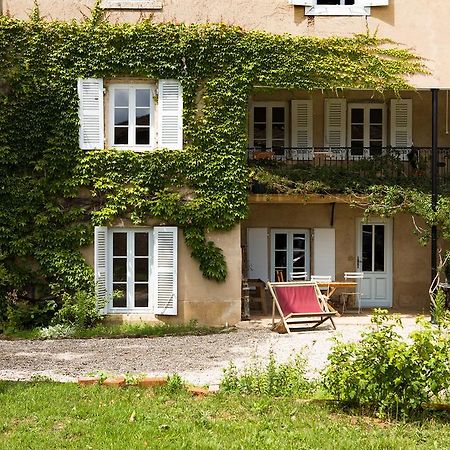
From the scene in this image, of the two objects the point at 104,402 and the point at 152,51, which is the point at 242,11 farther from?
the point at 104,402

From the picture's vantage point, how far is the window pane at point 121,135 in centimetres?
1588

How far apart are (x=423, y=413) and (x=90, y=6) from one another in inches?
451

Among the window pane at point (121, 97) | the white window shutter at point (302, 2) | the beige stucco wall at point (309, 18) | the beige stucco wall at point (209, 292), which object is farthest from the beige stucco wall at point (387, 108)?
the beige stucco wall at point (209, 292)

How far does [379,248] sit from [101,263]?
23.4 ft

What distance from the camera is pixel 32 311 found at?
15102 mm

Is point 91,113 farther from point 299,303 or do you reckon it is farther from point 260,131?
point 299,303

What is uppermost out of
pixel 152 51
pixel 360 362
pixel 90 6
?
pixel 90 6

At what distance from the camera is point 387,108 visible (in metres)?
18.6

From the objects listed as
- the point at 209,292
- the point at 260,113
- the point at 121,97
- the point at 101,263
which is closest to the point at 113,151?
the point at 121,97

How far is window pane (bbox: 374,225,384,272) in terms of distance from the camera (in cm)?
1872

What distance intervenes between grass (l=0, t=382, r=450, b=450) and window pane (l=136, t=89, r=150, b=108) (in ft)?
28.5

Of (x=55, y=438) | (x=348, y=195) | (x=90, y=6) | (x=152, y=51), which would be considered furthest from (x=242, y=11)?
(x=55, y=438)

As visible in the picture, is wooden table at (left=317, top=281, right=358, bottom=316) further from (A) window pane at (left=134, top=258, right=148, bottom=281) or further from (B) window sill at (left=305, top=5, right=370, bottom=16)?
(B) window sill at (left=305, top=5, right=370, bottom=16)

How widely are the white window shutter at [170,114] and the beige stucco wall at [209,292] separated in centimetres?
192
